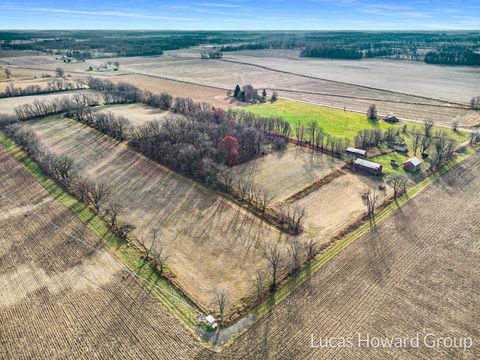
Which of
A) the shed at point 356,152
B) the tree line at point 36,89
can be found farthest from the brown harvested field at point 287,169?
the tree line at point 36,89

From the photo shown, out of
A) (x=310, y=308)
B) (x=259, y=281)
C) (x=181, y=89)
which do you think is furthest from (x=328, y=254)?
(x=181, y=89)

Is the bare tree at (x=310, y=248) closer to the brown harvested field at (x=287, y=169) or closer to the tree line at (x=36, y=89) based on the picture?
the brown harvested field at (x=287, y=169)

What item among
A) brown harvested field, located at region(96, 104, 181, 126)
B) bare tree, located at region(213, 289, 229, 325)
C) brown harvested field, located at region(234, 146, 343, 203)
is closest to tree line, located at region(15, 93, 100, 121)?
brown harvested field, located at region(96, 104, 181, 126)

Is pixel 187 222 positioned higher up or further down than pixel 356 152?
further down

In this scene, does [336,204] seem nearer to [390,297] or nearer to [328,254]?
[328,254]

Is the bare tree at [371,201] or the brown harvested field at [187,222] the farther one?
the bare tree at [371,201]

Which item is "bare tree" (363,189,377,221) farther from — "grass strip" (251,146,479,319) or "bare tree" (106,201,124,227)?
"bare tree" (106,201,124,227)

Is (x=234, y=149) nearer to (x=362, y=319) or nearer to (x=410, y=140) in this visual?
(x=362, y=319)
